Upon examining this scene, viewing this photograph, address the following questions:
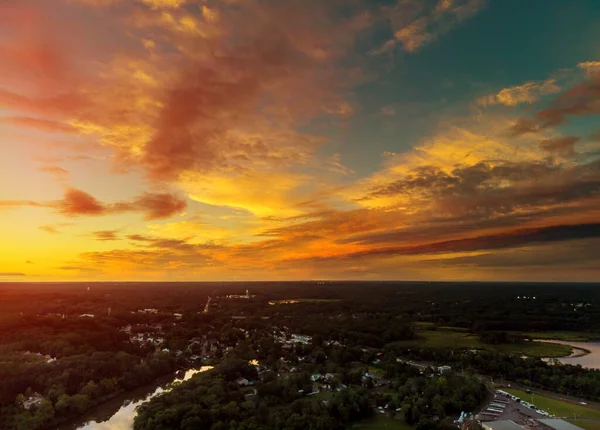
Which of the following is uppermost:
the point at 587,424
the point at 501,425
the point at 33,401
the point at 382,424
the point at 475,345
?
the point at 475,345

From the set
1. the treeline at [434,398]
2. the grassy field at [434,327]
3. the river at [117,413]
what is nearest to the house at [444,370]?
the treeline at [434,398]

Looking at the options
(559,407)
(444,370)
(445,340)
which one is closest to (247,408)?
(444,370)

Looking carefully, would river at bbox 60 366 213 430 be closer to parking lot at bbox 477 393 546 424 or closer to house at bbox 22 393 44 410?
house at bbox 22 393 44 410

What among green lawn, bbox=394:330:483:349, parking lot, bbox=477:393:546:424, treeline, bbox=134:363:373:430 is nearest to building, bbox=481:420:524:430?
parking lot, bbox=477:393:546:424

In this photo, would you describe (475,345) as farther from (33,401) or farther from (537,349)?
(33,401)

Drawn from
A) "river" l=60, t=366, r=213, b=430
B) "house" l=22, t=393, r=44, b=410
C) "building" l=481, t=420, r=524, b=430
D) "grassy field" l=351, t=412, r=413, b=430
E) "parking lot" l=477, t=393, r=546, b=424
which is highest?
"house" l=22, t=393, r=44, b=410

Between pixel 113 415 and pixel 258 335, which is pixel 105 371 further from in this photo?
pixel 258 335
